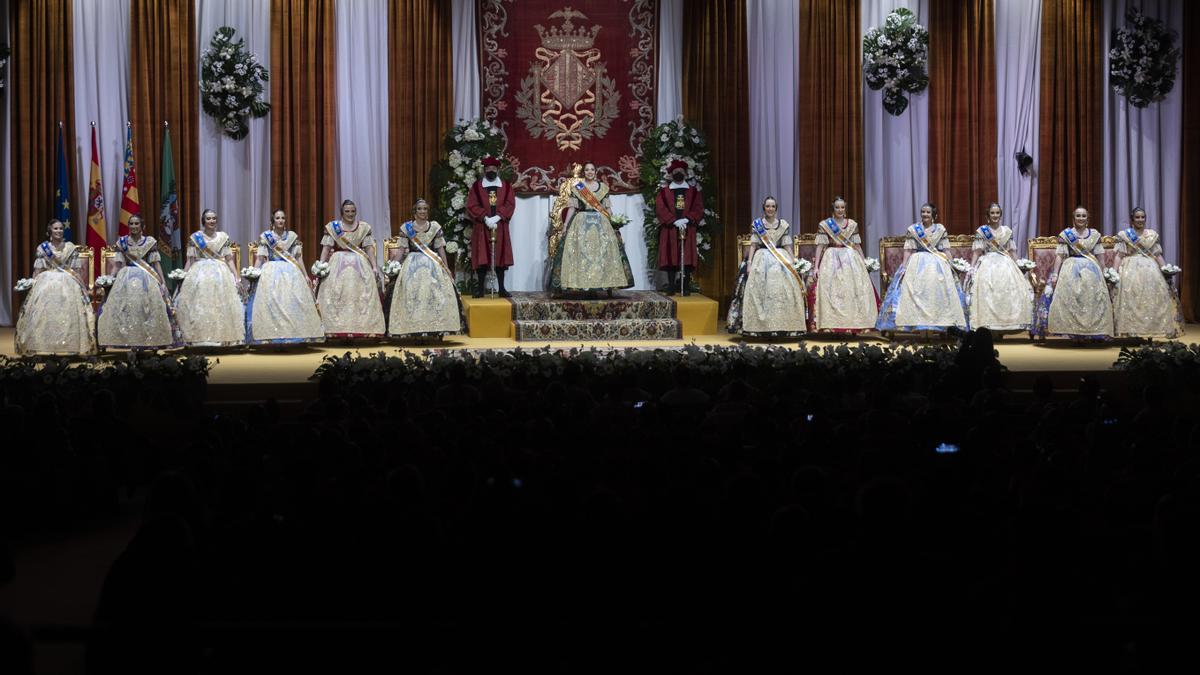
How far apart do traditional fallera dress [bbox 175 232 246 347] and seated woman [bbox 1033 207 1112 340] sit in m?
6.77

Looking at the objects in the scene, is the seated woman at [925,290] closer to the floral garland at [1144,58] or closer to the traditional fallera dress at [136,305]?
the floral garland at [1144,58]

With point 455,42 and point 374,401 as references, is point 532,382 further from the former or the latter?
point 455,42

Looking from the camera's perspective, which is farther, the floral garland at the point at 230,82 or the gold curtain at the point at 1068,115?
the gold curtain at the point at 1068,115

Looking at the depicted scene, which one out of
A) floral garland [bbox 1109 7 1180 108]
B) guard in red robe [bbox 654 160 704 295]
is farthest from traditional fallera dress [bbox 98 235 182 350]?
floral garland [bbox 1109 7 1180 108]

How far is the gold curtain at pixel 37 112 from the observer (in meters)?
13.2

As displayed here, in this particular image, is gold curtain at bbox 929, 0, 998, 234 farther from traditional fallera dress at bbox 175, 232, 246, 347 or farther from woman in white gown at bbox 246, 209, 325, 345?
traditional fallera dress at bbox 175, 232, 246, 347

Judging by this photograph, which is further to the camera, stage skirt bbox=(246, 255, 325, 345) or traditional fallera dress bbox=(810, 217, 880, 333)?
traditional fallera dress bbox=(810, 217, 880, 333)

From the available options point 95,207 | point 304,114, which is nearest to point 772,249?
point 304,114

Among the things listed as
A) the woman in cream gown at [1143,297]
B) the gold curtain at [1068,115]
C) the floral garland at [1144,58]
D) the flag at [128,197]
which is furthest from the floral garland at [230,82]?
the floral garland at [1144,58]

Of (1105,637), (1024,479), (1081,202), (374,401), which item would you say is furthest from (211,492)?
(1081,202)

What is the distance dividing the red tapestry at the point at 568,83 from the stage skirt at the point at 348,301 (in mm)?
2674

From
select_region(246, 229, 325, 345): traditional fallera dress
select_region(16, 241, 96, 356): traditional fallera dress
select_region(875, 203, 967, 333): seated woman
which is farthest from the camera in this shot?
select_region(875, 203, 967, 333): seated woman

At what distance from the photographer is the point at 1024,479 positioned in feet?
14.0

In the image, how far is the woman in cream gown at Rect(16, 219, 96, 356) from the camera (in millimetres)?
10930
